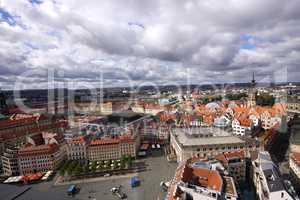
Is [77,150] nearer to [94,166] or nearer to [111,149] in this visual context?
[94,166]

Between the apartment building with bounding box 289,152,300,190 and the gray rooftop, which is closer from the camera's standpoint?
the apartment building with bounding box 289,152,300,190

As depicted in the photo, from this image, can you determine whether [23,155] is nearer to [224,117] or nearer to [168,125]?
[168,125]

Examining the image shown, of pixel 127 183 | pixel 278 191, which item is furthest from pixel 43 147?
pixel 278 191

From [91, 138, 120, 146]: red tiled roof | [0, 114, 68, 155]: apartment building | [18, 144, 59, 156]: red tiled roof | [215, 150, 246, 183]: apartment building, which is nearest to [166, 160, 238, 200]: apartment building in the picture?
[215, 150, 246, 183]: apartment building

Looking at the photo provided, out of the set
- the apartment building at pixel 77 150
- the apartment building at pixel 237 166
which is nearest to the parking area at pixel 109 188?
the apartment building at pixel 77 150

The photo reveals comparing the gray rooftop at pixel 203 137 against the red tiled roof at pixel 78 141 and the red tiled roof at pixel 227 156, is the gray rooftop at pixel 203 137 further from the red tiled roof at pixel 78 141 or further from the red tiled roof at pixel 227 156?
the red tiled roof at pixel 78 141

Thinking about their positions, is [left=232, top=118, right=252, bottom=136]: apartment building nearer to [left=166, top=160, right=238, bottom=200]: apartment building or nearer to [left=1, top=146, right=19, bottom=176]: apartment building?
[left=166, top=160, right=238, bottom=200]: apartment building

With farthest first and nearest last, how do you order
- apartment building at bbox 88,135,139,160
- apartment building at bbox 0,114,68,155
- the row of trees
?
1. apartment building at bbox 0,114,68,155
2. apartment building at bbox 88,135,139,160
3. the row of trees
